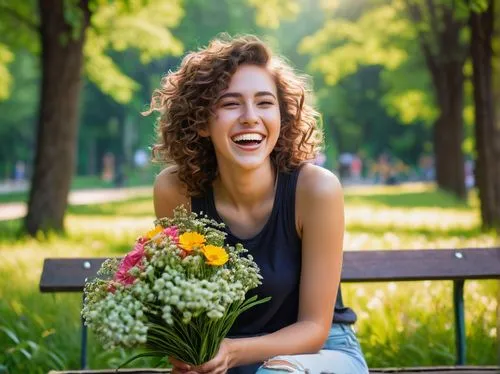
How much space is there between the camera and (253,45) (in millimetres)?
3543

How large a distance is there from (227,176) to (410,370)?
123cm

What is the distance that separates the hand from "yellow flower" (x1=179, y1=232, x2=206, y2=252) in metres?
0.36

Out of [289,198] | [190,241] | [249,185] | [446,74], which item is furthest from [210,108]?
[446,74]

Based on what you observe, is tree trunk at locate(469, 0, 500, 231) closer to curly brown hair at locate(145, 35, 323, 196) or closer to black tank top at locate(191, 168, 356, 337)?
curly brown hair at locate(145, 35, 323, 196)

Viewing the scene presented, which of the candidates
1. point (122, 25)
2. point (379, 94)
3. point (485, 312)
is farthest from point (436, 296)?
point (379, 94)

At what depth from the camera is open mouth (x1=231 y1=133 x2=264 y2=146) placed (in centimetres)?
342

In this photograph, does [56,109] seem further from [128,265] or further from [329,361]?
[128,265]

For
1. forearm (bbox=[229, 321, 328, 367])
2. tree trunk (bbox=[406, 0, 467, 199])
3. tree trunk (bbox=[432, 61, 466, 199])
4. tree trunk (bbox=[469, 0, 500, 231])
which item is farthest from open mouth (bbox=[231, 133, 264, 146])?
tree trunk (bbox=[432, 61, 466, 199])

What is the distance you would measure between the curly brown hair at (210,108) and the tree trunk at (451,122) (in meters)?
20.2

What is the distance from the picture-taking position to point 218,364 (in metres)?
2.96

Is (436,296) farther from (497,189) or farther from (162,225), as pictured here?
(497,189)

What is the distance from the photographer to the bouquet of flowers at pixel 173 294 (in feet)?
8.79

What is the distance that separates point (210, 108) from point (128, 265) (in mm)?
835

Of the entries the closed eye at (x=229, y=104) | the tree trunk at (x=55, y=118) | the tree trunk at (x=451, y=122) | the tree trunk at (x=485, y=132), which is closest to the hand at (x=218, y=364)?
the closed eye at (x=229, y=104)
